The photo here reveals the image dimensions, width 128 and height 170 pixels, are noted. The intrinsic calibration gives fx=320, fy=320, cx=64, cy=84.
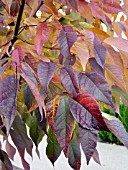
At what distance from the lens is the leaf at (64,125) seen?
53 cm

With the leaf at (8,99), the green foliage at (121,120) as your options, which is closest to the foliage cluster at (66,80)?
the leaf at (8,99)

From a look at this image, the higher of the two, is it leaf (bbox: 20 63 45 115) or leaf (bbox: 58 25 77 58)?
leaf (bbox: 58 25 77 58)

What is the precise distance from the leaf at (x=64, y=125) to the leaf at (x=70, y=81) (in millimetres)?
42

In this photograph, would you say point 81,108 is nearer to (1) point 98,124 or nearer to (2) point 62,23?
(1) point 98,124

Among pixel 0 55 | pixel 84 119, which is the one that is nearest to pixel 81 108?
pixel 84 119

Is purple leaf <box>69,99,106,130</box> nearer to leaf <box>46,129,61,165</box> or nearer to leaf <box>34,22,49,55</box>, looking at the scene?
leaf <box>34,22,49,55</box>

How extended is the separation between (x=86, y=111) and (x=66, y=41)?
0.18 meters

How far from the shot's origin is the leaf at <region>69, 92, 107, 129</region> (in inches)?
20.1

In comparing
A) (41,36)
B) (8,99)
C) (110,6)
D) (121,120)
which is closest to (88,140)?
(8,99)

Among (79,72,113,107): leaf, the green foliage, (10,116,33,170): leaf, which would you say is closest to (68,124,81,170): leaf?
(10,116,33,170): leaf

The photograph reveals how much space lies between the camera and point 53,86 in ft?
2.36

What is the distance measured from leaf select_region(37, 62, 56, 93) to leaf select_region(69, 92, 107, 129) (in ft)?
0.19

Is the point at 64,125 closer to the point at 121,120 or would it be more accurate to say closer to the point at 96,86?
the point at 96,86

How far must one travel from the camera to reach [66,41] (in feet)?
2.12
